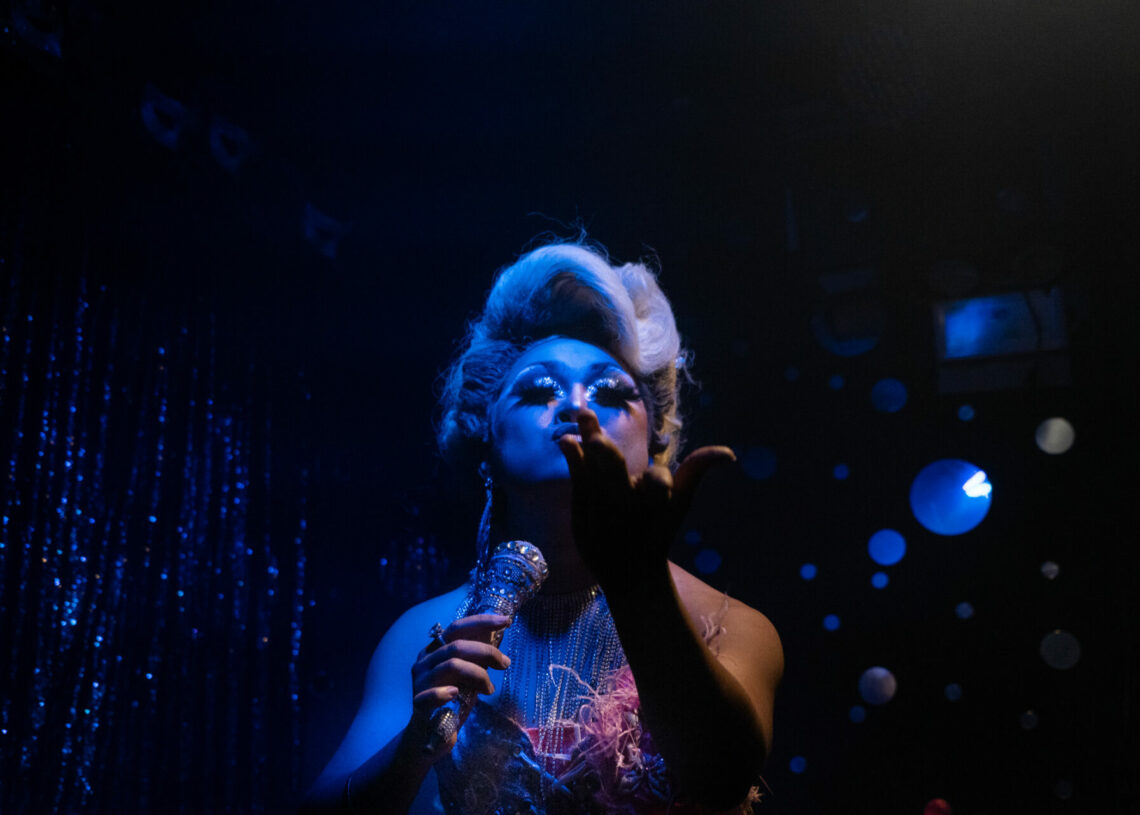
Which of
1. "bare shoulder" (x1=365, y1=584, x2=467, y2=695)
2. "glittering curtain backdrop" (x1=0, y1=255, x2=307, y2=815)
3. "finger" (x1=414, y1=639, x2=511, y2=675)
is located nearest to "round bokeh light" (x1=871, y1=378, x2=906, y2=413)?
"bare shoulder" (x1=365, y1=584, x2=467, y2=695)

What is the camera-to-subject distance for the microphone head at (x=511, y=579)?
1254 mm

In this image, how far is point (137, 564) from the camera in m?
1.97

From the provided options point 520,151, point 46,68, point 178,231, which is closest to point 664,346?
point 520,151

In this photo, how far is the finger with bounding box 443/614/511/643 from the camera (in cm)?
117

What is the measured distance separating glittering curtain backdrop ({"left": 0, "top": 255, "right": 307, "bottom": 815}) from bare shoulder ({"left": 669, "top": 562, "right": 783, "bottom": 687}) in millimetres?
1295

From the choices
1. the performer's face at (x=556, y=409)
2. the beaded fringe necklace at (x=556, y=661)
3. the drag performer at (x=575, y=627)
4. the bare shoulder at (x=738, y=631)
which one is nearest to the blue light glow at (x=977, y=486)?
the drag performer at (x=575, y=627)

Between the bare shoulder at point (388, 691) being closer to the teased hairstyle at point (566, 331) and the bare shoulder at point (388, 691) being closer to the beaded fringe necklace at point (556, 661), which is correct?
the beaded fringe necklace at point (556, 661)

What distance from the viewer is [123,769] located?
6.09 ft

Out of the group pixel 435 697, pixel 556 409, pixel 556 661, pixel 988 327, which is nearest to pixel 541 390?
pixel 556 409

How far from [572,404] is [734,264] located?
3.97 ft

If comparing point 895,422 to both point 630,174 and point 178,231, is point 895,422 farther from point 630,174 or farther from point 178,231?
point 178,231

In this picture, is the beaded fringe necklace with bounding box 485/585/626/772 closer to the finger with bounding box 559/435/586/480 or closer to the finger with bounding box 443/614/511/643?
the finger with bounding box 443/614/511/643

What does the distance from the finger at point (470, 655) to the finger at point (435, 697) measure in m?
0.04

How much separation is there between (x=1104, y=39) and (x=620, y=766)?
2437 mm
